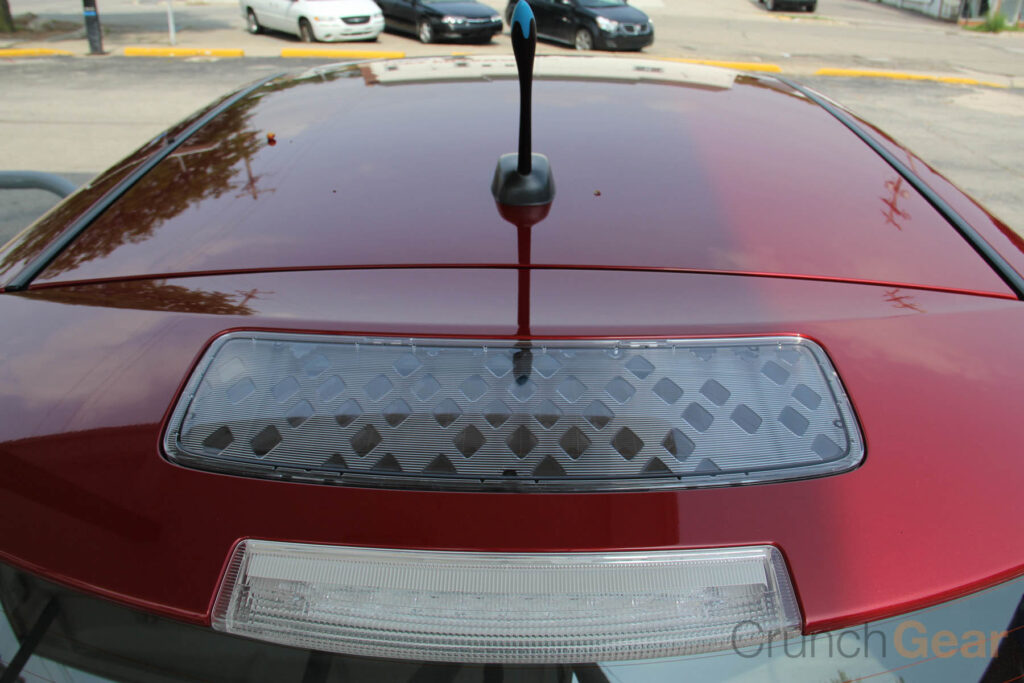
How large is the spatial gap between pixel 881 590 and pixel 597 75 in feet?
5.48

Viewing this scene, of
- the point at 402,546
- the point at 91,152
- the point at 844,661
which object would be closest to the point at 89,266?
the point at 402,546

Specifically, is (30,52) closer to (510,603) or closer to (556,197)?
(556,197)

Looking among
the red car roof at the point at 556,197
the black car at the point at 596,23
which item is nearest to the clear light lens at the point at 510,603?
the red car roof at the point at 556,197

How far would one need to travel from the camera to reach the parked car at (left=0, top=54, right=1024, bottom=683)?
0.90 meters

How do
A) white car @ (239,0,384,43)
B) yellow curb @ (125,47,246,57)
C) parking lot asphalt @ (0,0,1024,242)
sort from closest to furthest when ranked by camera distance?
parking lot asphalt @ (0,0,1024,242) < yellow curb @ (125,47,246,57) < white car @ (239,0,384,43)

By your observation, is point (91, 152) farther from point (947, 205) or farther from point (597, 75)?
point (947, 205)

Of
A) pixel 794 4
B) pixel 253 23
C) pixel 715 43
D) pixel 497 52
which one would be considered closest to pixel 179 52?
pixel 253 23

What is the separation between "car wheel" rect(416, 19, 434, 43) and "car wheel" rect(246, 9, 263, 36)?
349 centimetres

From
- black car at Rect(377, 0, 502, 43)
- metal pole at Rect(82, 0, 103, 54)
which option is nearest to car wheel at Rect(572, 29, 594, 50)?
black car at Rect(377, 0, 502, 43)

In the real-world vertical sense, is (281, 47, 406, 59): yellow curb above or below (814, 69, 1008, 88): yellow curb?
above

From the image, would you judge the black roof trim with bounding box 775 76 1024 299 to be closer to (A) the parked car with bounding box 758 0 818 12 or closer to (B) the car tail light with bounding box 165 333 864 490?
(B) the car tail light with bounding box 165 333 864 490

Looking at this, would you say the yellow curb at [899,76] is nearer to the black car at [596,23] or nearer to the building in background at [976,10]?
the black car at [596,23]

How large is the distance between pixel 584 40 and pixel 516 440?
1544cm

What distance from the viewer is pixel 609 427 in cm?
103
